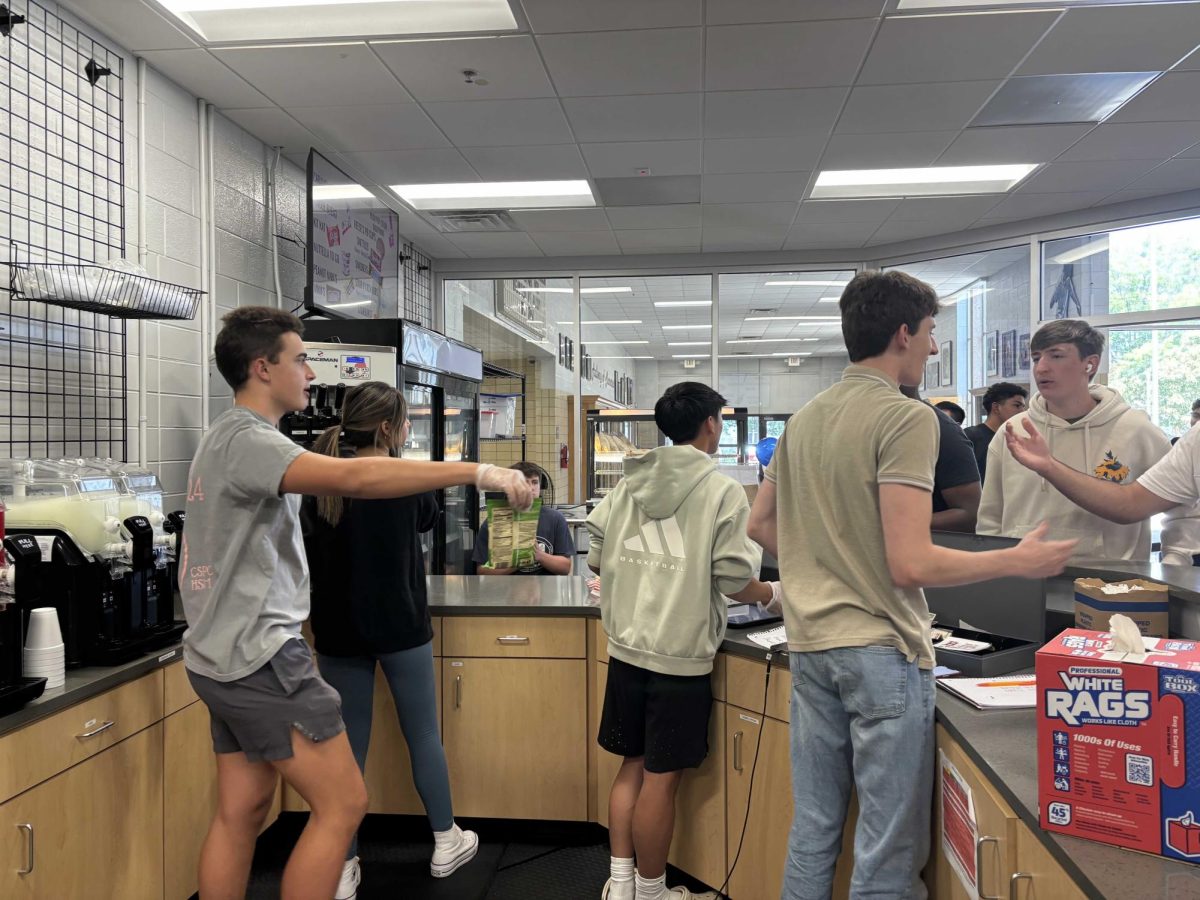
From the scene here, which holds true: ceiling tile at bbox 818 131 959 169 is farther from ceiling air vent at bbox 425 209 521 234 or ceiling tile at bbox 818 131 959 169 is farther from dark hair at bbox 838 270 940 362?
dark hair at bbox 838 270 940 362

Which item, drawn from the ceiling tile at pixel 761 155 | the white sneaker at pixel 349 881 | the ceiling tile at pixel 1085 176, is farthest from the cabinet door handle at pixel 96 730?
the ceiling tile at pixel 1085 176

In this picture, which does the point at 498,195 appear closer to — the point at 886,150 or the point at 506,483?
the point at 886,150

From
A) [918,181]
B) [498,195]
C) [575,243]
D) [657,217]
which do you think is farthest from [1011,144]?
[575,243]

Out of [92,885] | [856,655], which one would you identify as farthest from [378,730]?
[856,655]

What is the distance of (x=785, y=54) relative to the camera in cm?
320

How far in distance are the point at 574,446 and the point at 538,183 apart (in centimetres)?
294

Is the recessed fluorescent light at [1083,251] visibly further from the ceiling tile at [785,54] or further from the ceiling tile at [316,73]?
the ceiling tile at [316,73]

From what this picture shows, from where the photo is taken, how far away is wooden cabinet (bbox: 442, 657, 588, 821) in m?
2.82

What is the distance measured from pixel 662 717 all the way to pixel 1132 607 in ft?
3.80

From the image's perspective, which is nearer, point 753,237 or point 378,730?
point 378,730

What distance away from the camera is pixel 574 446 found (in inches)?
291

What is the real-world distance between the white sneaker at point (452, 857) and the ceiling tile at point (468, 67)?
2.85 metres

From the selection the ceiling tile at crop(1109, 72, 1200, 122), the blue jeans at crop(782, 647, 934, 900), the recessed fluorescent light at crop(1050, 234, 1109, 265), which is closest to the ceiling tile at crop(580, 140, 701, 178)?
the ceiling tile at crop(1109, 72, 1200, 122)

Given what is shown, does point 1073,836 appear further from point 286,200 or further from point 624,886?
point 286,200
